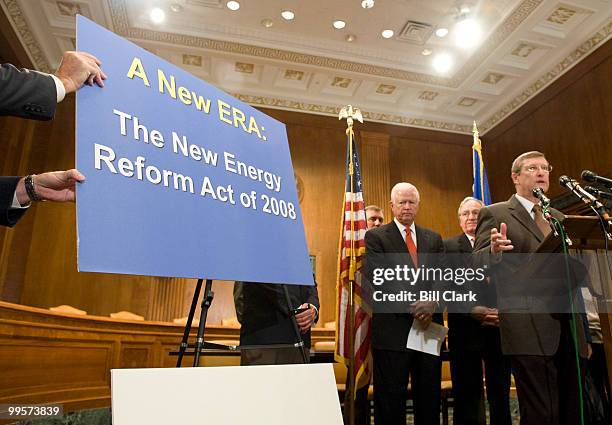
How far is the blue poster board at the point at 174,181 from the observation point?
114 cm

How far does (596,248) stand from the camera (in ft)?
6.97

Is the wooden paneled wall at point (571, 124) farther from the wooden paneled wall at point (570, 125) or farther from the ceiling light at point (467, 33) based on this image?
the ceiling light at point (467, 33)

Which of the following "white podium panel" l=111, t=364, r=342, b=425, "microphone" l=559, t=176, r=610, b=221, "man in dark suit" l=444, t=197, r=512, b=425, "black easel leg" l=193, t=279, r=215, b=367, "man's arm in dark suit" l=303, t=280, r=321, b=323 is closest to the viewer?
"white podium panel" l=111, t=364, r=342, b=425

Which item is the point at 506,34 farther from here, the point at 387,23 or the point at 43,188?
the point at 43,188

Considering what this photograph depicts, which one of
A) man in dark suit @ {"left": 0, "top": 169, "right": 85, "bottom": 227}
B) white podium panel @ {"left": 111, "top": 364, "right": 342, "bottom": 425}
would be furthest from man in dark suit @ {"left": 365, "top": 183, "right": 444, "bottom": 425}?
man in dark suit @ {"left": 0, "top": 169, "right": 85, "bottom": 227}

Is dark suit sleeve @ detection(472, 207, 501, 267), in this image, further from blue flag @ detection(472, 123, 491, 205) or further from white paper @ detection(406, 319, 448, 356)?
blue flag @ detection(472, 123, 491, 205)

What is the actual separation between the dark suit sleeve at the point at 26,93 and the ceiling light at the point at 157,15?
219 inches

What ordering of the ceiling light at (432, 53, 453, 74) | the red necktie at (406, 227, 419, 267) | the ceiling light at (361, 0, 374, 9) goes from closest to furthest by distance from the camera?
the red necktie at (406, 227, 419, 267)
the ceiling light at (361, 0, 374, 9)
the ceiling light at (432, 53, 453, 74)

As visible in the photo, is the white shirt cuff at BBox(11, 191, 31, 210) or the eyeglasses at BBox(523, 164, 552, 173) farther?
the eyeglasses at BBox(523, 164, 552, 173)

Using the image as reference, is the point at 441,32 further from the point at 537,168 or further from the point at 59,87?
the point at 59,87

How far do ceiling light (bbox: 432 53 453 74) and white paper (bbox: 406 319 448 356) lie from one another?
5.47m

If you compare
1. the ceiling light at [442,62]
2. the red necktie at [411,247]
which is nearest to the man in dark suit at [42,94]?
the red necktie at [411,247]

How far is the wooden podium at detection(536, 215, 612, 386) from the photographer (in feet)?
6.43

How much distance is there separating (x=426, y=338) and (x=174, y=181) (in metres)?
2.08
